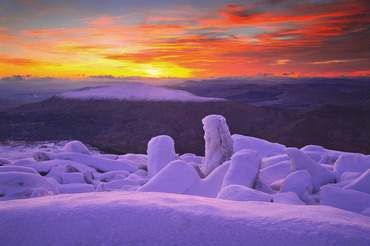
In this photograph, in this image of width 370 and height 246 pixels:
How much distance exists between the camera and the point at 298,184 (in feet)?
17.0

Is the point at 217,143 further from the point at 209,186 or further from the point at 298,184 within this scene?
the point at 298,184

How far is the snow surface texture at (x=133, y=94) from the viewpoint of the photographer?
169ft

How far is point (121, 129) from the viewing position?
37.6m

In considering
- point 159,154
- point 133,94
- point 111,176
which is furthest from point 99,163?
point 133,94

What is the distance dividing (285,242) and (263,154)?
9289 millimetres

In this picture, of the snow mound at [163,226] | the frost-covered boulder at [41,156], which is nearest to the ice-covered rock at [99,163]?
the frost-covered boulder at [41,156]

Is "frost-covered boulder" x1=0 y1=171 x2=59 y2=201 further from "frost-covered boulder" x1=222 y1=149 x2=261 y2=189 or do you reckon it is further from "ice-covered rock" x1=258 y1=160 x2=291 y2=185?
"ice-covered rock" x1=258 y1=160 x2=291 y2=185

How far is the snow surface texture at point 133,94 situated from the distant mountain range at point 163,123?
598 mm

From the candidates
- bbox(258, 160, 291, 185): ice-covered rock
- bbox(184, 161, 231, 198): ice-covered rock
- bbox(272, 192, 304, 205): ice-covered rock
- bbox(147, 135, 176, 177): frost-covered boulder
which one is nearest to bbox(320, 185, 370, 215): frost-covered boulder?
bbox(272, 192, 304, 205): ice-covered rock

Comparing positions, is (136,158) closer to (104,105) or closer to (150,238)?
(150,238)

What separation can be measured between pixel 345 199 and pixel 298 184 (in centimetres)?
127

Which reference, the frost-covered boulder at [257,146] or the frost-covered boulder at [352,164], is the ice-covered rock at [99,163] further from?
the frost-covered boulder at [352,164]

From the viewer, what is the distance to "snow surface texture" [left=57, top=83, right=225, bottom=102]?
5141 centimetres

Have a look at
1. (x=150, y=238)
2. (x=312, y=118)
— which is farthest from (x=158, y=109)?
(x=150, y=238)
